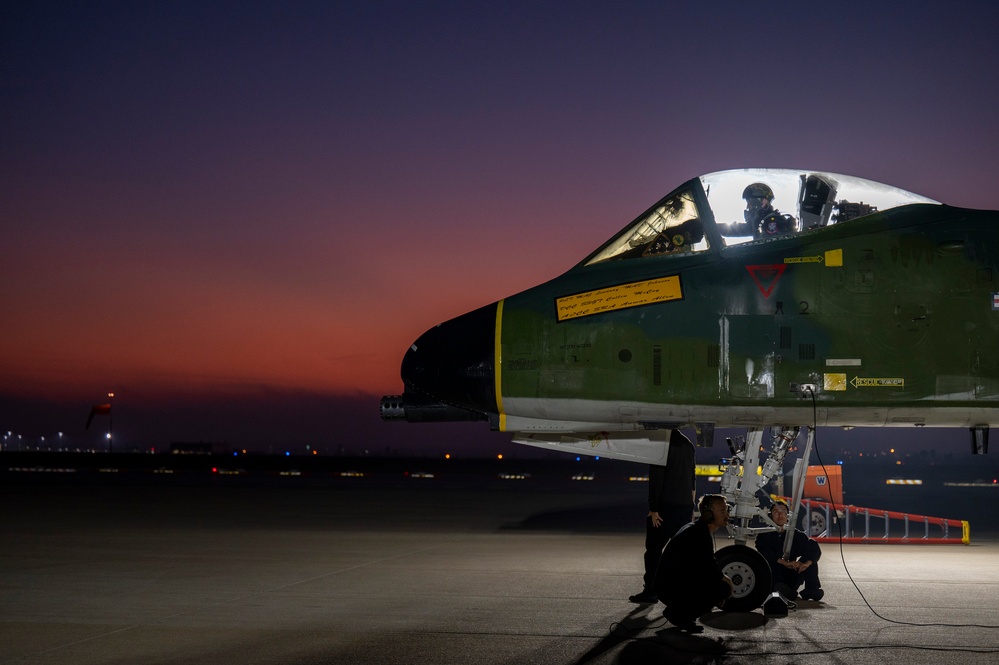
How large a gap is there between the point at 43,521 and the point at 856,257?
17.7 meters

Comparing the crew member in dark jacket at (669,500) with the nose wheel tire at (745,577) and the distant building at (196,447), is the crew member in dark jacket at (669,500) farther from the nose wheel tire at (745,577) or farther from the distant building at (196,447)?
the distant building at (196,447)

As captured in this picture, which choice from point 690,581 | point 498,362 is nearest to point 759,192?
point 498,362

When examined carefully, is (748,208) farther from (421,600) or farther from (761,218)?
(421,600)

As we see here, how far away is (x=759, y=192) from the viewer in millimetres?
10008

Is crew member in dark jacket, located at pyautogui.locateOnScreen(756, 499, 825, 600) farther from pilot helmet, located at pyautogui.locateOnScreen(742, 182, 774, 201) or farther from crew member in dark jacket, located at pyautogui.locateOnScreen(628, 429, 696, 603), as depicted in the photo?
pilot helmet, located at pyautogui.locateOnScreen(742, 182, 774, 201)

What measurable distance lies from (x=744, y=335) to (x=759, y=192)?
1.74m

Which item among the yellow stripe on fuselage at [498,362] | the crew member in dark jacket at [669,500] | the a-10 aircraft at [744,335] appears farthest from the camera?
the crew member in dark jacket at [669,500]

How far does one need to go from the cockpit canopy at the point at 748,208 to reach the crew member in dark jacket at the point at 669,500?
228cm

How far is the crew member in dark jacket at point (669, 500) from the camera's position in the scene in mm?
10344

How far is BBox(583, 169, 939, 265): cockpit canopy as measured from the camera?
31.6 ft

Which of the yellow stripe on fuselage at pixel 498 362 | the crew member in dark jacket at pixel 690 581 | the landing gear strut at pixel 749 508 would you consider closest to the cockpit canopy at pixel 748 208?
the yellow stripe on fuselage at pixel 498 362

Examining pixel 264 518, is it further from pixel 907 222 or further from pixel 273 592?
pixel 907 222

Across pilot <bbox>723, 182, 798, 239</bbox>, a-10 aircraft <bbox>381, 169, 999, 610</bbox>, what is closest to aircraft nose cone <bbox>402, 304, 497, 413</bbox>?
a-10 aircraft <bbox>381, 169, 999, 610</bbox>

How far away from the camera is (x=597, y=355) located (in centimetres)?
920
